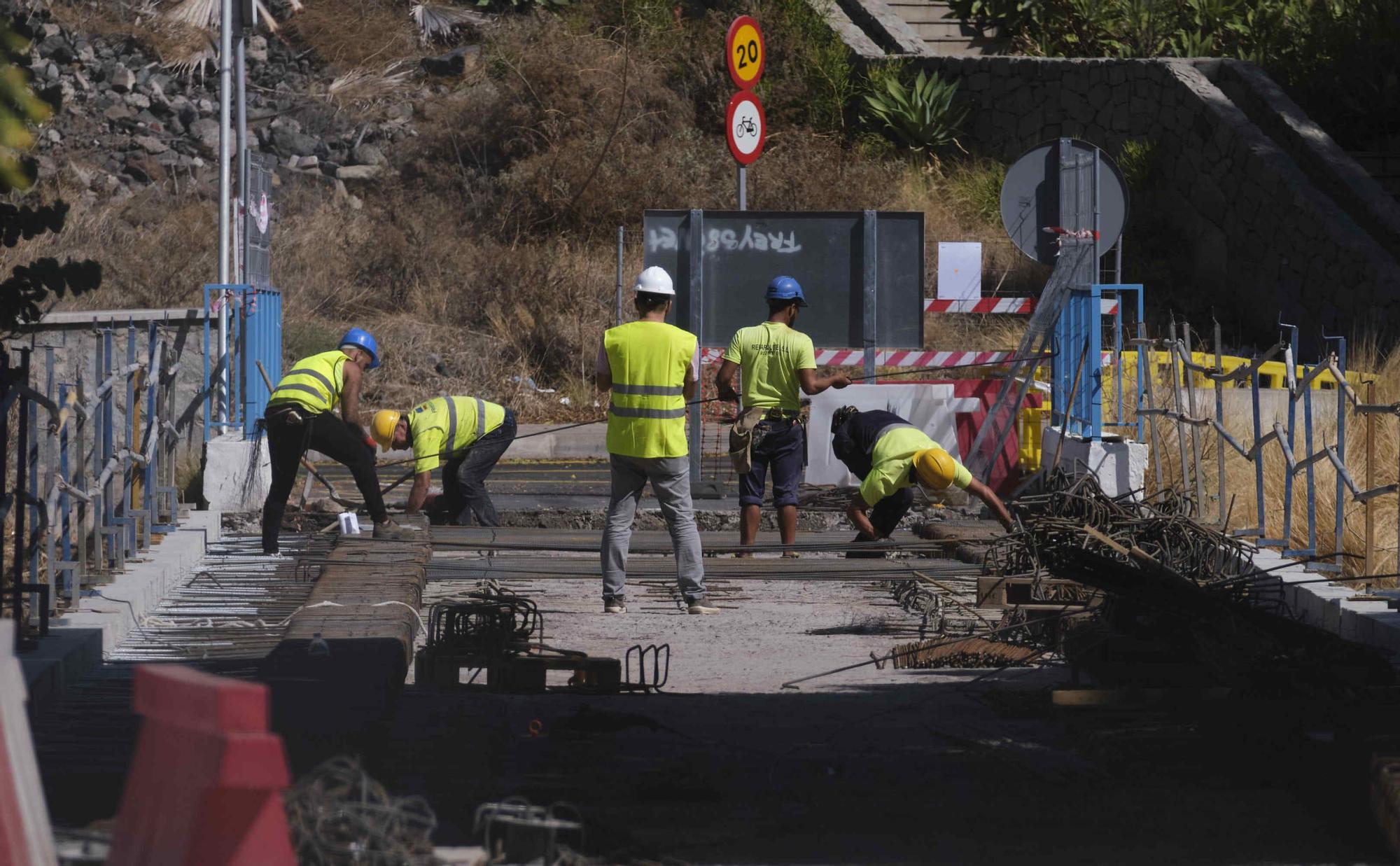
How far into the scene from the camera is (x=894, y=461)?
9.70m

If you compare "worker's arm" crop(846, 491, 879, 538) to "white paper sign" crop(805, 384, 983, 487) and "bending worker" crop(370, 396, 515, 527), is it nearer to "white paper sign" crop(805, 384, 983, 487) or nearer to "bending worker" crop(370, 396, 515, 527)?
"white paper sign" crop(805, 384, 983, 487)

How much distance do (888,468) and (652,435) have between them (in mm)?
1787

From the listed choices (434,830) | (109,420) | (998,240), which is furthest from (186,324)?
(998,240)

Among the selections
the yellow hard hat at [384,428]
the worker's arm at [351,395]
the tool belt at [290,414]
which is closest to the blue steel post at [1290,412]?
the worker's arm at [351,395]

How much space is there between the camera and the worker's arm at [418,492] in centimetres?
1102

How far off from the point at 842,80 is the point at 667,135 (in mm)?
2295

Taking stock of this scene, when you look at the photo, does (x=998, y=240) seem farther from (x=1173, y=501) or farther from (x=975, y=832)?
(x=975, y=832)

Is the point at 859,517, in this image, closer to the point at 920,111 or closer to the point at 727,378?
the point at 727,378

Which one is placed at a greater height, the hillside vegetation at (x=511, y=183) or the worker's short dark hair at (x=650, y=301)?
the hillside vegetation at (x=511, y=183)

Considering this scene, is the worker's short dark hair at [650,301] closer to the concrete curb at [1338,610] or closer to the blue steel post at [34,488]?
the blue steel post at [34,488]

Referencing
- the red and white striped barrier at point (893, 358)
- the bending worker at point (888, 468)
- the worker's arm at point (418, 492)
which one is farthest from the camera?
the red and white striped barrier at point (893, 358)

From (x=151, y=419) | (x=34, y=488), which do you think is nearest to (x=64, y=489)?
(x=34, y=488)

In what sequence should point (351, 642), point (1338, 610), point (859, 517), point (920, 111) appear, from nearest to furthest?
point (351, 642), point (1338, 610), point (859, 517), point (920, 111)

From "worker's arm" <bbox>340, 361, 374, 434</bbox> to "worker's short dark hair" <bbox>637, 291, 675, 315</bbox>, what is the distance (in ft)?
7.02
